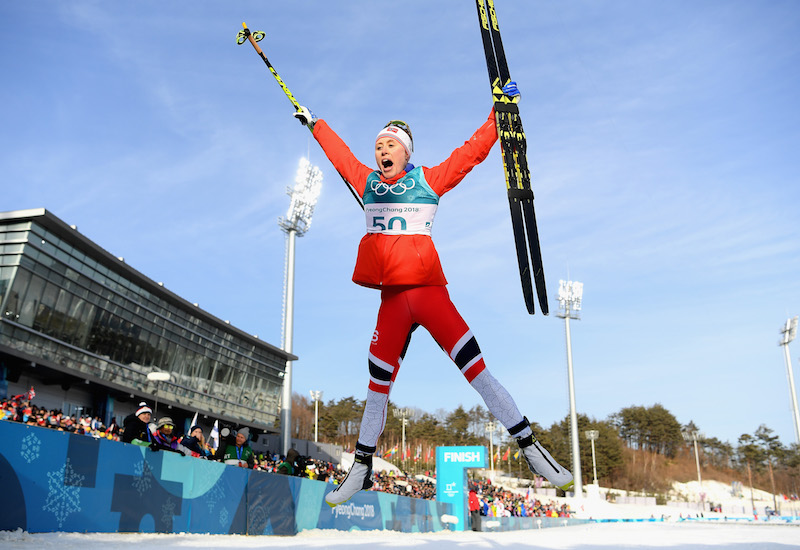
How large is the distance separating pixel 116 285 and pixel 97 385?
519 cm

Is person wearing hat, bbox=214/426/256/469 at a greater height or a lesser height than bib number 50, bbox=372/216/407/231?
lesser

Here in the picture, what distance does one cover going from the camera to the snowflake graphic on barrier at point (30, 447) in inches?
328

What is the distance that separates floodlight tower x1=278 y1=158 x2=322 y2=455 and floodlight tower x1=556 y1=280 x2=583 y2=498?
90.9ft

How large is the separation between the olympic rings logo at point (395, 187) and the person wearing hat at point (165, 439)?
7.42 metres

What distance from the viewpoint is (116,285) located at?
34.3 m

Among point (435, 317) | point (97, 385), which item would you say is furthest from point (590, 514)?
point (435, 317)

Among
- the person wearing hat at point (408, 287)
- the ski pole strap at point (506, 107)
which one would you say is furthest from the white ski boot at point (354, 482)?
the ski pole strap at point (506, 107)

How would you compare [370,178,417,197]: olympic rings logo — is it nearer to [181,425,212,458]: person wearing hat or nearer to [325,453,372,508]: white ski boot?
[325,453,372,508]: white ski boot

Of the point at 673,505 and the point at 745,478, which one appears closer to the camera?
the point at 673,505

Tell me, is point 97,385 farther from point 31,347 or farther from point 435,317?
point 435,317

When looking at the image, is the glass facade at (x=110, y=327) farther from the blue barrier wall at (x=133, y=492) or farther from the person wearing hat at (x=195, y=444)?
the blue barrier wall at (x=133, y=492)

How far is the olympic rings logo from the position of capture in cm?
494

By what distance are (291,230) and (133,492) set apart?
1670 inches

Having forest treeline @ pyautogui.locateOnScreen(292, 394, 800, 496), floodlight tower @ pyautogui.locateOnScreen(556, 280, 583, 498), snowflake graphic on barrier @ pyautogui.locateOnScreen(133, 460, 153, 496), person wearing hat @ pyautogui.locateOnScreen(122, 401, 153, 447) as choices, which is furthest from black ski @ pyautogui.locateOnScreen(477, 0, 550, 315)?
forest treeline @ pyautogui.locateOnScreen(292, 394, 800, 496)
